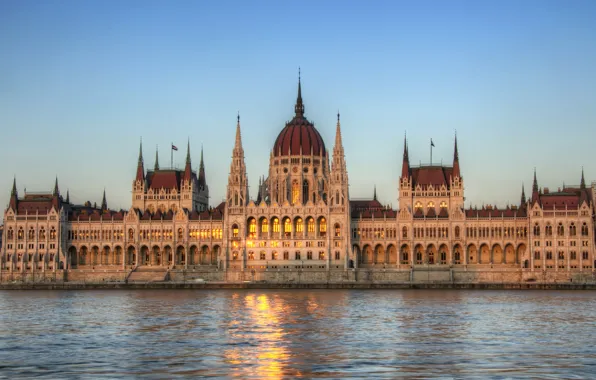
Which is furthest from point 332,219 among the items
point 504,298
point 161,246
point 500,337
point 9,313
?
point 500,337

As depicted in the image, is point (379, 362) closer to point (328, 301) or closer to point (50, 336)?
point (50, 336)

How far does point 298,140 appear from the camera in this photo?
6245 inches

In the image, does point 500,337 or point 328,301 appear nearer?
point 500,337

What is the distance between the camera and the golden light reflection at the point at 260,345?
4409 centimetres

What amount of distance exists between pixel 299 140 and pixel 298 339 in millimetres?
102428

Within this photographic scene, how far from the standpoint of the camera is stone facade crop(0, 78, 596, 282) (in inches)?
5463

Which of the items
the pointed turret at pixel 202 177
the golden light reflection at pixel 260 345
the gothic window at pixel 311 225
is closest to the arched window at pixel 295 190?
the gothic window at pixel 311 225

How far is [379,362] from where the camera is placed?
46969mm

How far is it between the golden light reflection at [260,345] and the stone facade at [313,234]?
5719cm

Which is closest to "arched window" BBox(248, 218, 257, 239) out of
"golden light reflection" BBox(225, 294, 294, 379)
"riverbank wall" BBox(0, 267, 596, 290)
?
"riverbank wall" BBox(0, 267, 596, 290)

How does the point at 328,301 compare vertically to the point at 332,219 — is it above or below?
below

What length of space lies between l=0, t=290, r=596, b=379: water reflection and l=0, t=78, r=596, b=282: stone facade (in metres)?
45.0

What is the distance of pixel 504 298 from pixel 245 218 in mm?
52238

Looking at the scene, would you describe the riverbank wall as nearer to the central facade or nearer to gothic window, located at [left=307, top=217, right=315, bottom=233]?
the central facade
